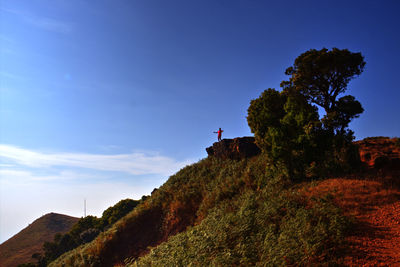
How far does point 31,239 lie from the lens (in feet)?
188

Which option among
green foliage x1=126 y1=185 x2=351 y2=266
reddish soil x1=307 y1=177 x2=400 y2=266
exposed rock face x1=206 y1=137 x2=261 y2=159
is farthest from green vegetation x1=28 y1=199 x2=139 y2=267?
reddish soil x1=307 y1=177 x2=400 y2=266

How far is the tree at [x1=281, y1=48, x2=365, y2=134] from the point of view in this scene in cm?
1752

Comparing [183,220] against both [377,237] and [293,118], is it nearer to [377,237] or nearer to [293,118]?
[293,118]

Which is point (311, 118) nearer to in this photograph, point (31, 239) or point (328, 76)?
point (328, 76)

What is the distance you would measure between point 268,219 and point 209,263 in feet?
12.3

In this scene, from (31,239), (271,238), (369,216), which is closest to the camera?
(271,238)

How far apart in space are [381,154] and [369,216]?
25.6 feet

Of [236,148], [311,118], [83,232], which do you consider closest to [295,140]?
[311,118]

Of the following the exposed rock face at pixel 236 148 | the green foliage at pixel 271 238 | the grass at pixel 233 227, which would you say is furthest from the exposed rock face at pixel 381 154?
the exposed rock face at pixel 236 148

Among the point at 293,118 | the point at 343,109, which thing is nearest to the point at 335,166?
the point at 293,118

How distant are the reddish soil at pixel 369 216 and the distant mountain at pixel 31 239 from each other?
57363 millimetres

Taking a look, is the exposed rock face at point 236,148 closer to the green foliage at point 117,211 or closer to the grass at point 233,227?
the grass at point 233,227

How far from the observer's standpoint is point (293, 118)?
51.3 feet

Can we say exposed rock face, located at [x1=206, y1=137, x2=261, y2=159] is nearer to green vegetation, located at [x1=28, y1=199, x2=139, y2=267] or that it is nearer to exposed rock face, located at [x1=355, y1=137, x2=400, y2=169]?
exposed rock face, located at [x1=355, y1=137, x2=400, y2=169]
